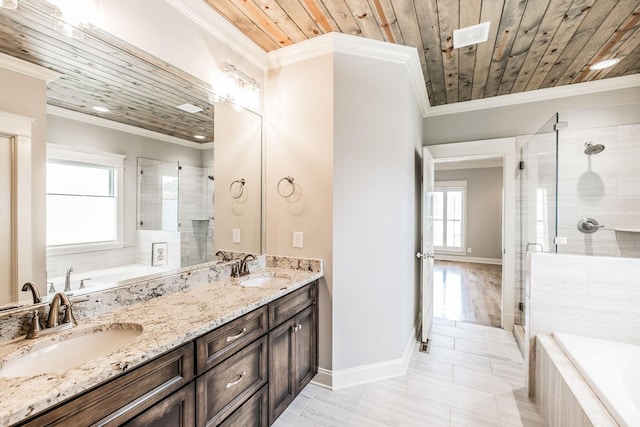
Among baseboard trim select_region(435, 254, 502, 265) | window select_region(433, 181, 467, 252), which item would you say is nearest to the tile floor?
baseboard trim select_region(435, 254, 502, 265)

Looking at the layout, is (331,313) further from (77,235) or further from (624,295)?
(624,295)

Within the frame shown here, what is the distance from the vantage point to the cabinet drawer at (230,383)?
1.23 meters

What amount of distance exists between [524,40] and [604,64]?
3.44 feet

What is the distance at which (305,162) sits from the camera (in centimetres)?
228

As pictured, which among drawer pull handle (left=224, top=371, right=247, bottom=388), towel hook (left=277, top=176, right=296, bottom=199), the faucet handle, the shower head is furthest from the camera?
the shower head

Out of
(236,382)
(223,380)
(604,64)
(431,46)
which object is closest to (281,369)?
Result: (236,382)

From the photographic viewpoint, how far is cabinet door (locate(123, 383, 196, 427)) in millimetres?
993

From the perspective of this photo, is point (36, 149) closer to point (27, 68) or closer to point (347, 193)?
point (27, 68)

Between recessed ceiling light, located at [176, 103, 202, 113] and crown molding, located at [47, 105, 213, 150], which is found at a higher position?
recessed ceiling light, located at [176, 103, 202, 113]

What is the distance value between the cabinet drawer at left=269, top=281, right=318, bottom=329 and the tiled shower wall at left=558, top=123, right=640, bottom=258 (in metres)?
2.19

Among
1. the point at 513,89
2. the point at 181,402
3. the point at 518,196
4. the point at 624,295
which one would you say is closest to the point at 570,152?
the point at 518,196

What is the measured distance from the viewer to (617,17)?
1.93 meters

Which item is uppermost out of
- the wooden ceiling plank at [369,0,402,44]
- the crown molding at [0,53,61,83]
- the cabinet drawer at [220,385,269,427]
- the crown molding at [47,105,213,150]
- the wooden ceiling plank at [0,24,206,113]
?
the wooden ceiling plank at [369,0,402,44]

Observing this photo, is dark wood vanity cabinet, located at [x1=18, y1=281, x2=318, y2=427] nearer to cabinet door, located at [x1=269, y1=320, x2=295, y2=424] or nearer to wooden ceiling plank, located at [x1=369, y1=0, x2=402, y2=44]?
cabinet door, located at [x1=269, y1=320, x2=295, y2=424]
